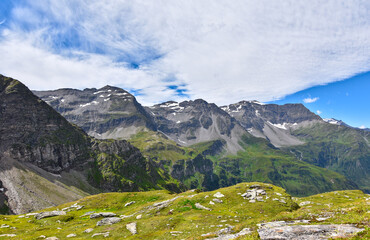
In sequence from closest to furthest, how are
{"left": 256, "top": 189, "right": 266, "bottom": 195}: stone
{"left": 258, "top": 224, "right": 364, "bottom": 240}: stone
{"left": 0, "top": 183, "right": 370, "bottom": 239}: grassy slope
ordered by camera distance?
{"left": 258, "top": 224, "right": 364, "bottom": 240}: stone < {"left": 0, "top": 183, "right": 370, "bottom": 239}: grassy slope < {"left": 256, "top": 189, "right": 266, "bottom": 195}: stone

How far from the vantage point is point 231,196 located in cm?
5647

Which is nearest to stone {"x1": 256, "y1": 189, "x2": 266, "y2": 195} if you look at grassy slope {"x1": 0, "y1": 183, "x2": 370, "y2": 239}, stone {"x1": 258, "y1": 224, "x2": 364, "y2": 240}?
grassy slope {"x1": 0, "y1": 183, "x2": 370, "y2": 239}

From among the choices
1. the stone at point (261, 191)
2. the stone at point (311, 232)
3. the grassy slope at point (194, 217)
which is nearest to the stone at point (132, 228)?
the grassy slope at point (194, 217)

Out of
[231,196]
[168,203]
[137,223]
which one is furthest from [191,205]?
[137,223]

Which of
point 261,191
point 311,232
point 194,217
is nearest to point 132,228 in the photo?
point 194,217

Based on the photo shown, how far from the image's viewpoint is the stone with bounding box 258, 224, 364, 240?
1555 cm

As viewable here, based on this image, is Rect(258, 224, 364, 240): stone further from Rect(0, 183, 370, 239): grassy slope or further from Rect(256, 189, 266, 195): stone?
Rect(256, 189, 266, 195): stone

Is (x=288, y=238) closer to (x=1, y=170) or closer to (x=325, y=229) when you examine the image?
(x=325, y=229)

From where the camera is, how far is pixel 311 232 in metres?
16.8

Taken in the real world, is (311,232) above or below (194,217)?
above

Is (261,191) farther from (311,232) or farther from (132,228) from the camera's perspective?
(311,232)

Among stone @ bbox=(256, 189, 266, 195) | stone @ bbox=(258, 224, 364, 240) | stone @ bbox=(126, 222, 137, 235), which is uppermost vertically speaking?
stone @ bbox=(258, 224, 364, 240)

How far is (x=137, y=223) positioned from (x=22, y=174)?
20043 cm

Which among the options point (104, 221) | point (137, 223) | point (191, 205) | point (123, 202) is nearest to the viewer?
point (137, 223)
